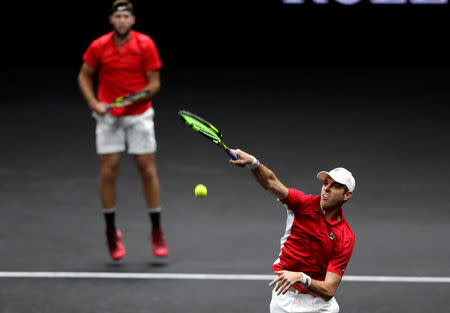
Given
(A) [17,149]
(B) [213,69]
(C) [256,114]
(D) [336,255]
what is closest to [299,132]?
(C) [256,114]

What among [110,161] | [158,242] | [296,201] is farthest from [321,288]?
[110,161]

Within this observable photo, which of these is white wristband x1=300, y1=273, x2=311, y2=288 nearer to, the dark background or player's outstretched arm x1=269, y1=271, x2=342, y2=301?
player's outstretched arm x1=269, y1=271, x2=342, y2=301

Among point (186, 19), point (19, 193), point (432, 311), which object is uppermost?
point (186, 19)

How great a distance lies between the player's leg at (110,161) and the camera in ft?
24.0

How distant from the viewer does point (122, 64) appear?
728cm

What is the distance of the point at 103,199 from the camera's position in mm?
7426

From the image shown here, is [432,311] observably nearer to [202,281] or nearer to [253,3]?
[202,281]

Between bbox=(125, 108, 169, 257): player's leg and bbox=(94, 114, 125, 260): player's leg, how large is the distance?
98 mm

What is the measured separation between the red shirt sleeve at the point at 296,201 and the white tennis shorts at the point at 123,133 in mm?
2469

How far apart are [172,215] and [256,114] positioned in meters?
4.87

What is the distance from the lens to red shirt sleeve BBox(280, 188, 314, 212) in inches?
201

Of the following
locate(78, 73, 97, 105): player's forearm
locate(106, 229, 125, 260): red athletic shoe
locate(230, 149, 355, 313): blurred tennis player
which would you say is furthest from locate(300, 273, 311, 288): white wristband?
locate(78, 73, 97, 105): player's forearm

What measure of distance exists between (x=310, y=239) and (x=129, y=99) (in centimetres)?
265

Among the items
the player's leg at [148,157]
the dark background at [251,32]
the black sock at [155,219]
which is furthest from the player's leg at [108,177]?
the dark background at [251,32]
